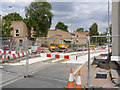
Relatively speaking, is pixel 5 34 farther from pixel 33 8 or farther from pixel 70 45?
pixel 70 45

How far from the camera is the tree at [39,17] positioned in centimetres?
4047

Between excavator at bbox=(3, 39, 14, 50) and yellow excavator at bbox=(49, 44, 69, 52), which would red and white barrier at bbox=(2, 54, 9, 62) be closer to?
excavator at bbox=(3, 39, 14, 50)

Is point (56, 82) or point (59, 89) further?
point (56, 82)

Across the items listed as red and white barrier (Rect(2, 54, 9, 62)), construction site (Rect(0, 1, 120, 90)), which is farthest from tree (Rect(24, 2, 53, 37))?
red and white barrier (Rect(2, 54, 9, 62))

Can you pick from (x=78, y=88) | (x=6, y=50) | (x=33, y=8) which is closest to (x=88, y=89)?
(x=78, y=88)

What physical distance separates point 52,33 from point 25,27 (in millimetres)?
25013

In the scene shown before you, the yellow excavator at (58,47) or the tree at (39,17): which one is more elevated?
the tree at (39,17)

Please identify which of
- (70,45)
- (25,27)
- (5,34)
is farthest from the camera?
(25,27)

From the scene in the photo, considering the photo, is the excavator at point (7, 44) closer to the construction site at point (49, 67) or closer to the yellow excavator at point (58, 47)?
the construction site at point (49, 67)

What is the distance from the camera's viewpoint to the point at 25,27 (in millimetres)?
40469

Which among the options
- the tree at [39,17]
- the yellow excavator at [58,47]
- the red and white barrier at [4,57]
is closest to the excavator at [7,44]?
the red and white barrier at [4,57]

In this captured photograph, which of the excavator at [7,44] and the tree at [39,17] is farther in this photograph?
the tree at [39,17]

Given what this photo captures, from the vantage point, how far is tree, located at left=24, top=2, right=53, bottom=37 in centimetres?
4047

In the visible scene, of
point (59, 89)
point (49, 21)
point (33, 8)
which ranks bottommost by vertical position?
point (59, 89)
